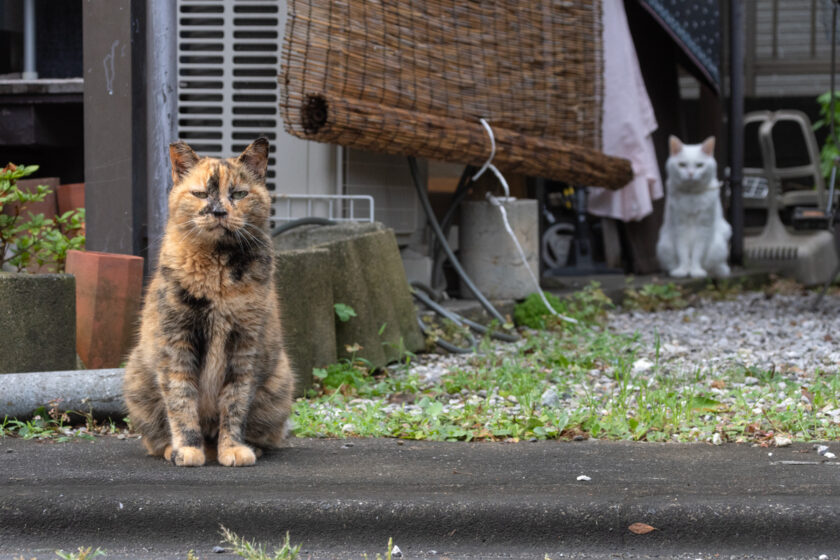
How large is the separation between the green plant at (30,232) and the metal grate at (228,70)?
3.48 ft

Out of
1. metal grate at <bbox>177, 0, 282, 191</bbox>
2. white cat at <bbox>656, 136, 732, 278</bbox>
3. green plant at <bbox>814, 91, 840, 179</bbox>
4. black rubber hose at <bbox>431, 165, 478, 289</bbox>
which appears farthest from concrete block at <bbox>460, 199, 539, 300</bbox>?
green plant at <bbox>814, 91, 840, 179</bbox>

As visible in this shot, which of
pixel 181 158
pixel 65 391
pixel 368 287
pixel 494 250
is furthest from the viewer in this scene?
pixel 494 250

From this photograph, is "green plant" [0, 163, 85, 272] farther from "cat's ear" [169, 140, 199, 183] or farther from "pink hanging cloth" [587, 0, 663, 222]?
"pink hanging cloth" [587, 0, 663, 222]

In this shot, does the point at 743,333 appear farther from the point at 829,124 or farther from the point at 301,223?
the point at 829,124

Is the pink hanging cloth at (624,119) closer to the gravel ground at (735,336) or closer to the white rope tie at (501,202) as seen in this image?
the gravel ground at (735,336)

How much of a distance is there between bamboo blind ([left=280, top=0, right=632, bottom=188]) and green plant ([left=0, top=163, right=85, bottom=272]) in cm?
119

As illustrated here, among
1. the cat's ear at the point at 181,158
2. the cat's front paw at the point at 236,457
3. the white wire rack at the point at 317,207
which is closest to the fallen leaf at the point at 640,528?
the cat's front paw at the point at 236,457

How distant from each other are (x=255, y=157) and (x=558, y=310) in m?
3.87

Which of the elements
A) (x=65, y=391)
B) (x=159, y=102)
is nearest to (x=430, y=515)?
(x=65, y=391)

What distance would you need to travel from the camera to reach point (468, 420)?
11.8 ft

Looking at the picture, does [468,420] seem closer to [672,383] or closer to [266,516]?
[672,383]

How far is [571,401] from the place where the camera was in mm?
3973

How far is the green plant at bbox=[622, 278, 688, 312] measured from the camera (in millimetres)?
7410

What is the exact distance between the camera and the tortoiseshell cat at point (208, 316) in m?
2.76
